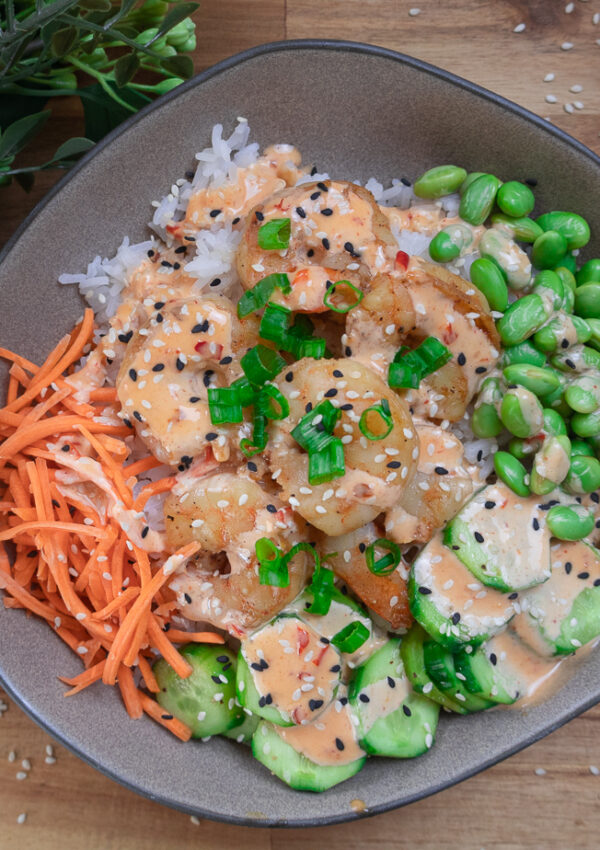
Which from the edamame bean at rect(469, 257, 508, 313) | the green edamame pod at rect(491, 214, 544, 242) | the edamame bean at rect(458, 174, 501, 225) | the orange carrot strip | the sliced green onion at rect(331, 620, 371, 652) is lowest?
the orange carrot strip

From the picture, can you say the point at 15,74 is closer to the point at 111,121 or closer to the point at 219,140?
the point at 111,121

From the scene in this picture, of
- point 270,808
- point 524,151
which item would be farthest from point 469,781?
point 524,151

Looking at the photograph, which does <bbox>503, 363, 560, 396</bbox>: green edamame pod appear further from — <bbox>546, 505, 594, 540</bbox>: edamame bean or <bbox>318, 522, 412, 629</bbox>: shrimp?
<bbox>318, 522, 412, 629</bbox>: shrimp

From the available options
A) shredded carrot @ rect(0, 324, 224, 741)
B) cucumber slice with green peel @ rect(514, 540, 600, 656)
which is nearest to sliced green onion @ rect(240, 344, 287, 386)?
shredded carrot @ rect(0, 324, 224, 741)

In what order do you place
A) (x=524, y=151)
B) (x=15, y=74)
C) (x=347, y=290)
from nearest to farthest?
(x=347, y=290)
(x=15, y=74)
(x=524, y=151)

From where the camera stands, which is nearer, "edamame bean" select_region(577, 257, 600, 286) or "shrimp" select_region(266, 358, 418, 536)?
"shrimp" select_region(266, 358, 418, 536)

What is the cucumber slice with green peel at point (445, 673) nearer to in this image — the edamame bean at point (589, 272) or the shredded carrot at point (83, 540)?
the shredded carrot at point (83, 540)

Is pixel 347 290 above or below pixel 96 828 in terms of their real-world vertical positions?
above
